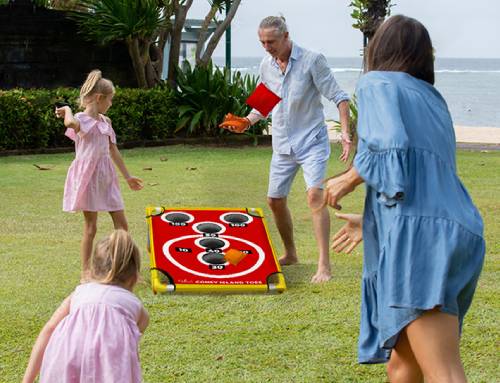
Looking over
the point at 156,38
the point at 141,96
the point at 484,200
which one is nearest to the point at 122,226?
the point at 484,200

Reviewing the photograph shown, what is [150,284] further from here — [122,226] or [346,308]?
[346,308]

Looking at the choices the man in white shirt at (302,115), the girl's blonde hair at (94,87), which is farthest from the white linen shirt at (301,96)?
the girl's blonde hair at (94,87)

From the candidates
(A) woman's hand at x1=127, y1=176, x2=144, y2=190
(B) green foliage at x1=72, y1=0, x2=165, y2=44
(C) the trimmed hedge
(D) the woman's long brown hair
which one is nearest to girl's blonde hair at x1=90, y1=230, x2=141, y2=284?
(D) the woman's long brown hair

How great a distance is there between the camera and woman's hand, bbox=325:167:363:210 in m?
3.23

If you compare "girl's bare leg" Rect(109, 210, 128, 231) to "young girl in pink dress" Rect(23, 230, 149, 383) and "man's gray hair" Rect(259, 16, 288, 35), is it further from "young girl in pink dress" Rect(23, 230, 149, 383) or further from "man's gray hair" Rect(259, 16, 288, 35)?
"young girl in pink dress" Rect(23, 230, 149, 383)

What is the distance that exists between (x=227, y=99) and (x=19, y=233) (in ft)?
28.1

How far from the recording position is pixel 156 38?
17.9m

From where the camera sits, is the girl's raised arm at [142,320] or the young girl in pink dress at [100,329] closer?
the young girl in pink dress at [100,329]

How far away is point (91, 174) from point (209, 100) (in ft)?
33.0

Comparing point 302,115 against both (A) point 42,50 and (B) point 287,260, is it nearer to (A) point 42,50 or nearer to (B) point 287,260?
(B) point 287,260

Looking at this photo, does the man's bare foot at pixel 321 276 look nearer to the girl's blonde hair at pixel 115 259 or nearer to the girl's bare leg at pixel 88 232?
the girl's bare leg at pixel 88 232

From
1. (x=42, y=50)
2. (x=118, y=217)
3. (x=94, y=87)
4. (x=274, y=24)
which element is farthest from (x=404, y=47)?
(x=42, y=50)

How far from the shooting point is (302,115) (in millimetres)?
6762

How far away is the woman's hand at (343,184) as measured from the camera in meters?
3.23
